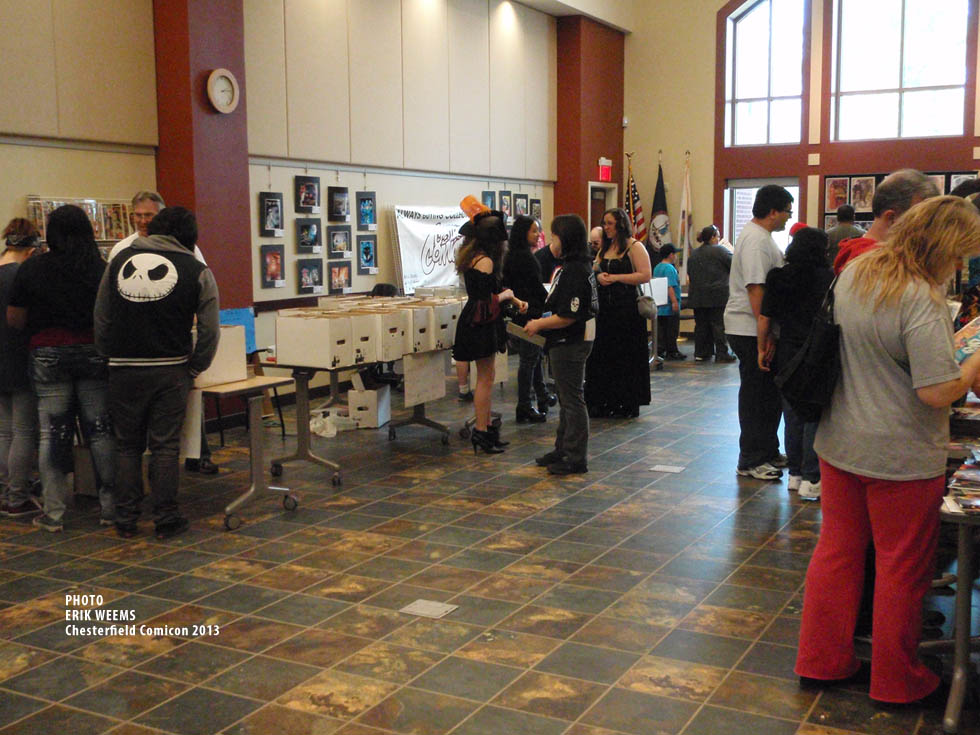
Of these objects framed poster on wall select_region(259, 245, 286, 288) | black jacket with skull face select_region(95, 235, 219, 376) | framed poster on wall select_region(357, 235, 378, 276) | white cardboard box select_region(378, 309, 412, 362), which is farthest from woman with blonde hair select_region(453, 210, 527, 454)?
framed poster on wall select_region(357, 235, 378, 276)

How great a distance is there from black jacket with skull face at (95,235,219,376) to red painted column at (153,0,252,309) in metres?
2.85

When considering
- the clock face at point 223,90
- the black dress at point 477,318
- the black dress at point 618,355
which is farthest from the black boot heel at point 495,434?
the clock face at point 223,90

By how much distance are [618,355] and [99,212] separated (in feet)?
12.7

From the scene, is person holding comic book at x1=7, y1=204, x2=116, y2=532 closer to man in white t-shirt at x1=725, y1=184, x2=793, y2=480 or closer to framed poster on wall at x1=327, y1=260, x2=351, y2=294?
man in white t-shirt at x1=725, y1=184, x2=793, y2=480

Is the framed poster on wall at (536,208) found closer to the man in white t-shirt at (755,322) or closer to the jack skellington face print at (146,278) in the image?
the man in white t-shirt at (755,322)

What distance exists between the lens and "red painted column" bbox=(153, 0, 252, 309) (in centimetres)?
724

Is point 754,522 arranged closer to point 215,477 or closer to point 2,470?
point 215,477

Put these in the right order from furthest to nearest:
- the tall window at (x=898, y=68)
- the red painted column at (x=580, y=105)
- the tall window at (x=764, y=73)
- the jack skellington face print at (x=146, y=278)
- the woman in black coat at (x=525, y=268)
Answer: the tall window at (x=764, y=73) < the red painted column at (x=580, y=105) < the tall window at (x=898, y=68) < the woman in black coat at (x=525, y=268) < the jack skellington face print at (x=146, y=278)

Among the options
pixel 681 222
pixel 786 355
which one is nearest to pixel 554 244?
pixel 786 355

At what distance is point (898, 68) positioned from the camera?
1280cm

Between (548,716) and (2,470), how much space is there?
3655 mm

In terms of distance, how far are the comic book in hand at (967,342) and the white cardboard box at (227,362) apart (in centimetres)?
334

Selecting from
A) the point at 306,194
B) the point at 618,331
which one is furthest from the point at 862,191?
the point at 306,194

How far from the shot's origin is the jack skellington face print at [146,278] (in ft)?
14.8
